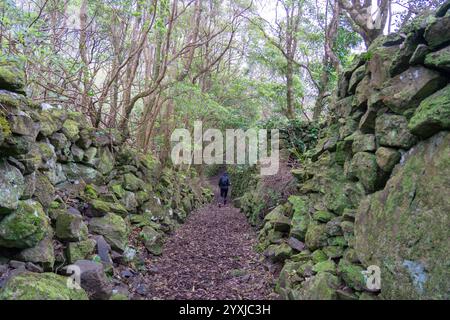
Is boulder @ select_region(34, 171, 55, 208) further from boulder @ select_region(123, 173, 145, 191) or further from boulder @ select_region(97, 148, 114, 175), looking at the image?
boulder @ select_region(123, 173, 145, 191)

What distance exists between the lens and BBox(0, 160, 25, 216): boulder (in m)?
2.81

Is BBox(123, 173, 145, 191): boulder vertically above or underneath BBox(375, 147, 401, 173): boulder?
underneath

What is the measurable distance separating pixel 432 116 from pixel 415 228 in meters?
0.93

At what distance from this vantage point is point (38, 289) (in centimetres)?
248

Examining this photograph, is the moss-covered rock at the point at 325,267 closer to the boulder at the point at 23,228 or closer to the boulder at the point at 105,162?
the boulder at the point at 23,228

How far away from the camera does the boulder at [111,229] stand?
170 inches

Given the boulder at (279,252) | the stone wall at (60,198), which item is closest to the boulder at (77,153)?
the stone wall at (60,198)

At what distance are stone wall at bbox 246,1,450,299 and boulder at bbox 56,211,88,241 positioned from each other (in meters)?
2.51

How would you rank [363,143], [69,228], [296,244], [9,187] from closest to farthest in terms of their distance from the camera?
1. [9,187]
2. [69,228]
3. [363,143]
4. [296,244]

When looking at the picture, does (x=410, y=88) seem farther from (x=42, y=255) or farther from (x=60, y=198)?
(x=60, y=198)

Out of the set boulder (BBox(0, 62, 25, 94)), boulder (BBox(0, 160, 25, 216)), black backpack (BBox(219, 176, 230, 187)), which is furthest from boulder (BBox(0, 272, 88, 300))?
black backpack (BBox(219, 176, 230, 187))

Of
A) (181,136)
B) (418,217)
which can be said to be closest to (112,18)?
(181,136)

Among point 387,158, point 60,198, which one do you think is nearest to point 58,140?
point 60,198

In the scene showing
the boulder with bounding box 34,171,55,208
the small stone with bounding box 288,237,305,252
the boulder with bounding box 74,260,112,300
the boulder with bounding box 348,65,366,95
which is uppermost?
the boulder with bounding box 348,65,366,95
